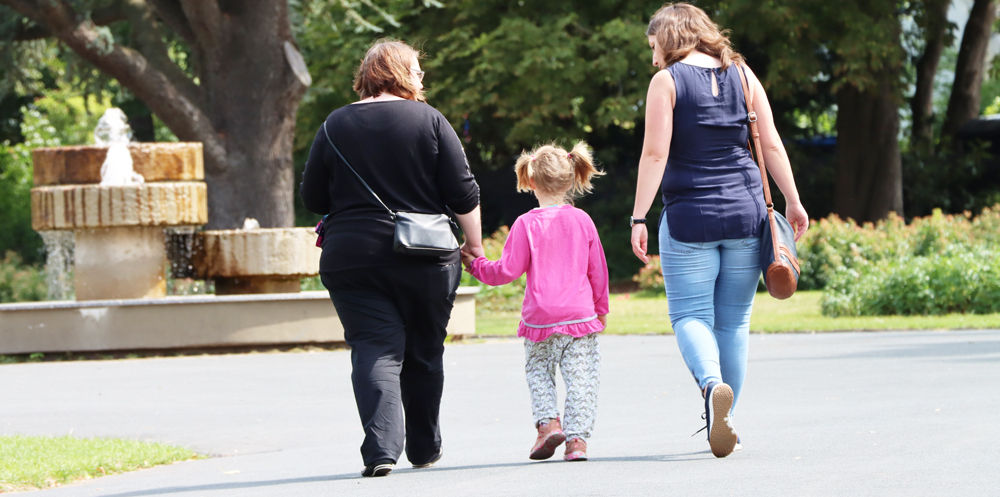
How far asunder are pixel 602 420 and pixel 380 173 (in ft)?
7.93

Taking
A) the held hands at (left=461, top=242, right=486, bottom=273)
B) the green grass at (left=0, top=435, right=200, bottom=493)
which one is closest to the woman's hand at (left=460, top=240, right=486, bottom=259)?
the held hands at (left=461, top=242, right=486, bottom=273)

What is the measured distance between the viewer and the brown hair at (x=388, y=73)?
441cm

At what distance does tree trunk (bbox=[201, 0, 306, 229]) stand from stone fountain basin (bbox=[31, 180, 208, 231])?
4297 mm

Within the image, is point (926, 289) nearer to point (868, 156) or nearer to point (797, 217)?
point (797, 217)

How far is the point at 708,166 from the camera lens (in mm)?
4391

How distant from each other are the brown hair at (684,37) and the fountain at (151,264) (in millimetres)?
6529

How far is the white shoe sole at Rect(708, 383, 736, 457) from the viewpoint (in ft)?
13.7

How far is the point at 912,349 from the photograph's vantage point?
8914 mm

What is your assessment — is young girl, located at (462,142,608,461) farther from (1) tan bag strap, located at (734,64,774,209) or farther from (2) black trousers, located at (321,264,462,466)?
(1) tan bag strap, located at (734,64,774,209)

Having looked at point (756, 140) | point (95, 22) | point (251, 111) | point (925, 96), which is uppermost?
point (95, 22)

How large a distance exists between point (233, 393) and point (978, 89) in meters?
22.0

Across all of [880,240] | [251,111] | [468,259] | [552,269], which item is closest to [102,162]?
[251,111]

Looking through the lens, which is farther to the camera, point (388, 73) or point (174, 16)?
point (174, 16)

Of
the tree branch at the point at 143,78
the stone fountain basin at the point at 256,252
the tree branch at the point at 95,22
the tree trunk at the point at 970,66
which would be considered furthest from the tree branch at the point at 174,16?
the tree trunk at the point at 970,66
